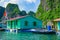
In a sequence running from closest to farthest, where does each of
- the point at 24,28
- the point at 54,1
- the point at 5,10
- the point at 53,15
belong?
the point at 24,28 → the point at 53,15 → the point at 54,1 → the point at 5,10

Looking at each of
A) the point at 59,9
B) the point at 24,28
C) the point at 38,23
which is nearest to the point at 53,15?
the point at 59,9

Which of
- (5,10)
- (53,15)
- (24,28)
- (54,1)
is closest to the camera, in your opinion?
(24,28)

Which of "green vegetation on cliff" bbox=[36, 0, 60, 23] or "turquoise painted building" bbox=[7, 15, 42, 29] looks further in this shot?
"green vegetation on cliff" bbox=[36, 0, 60, 23]

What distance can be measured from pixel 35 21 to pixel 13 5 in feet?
161

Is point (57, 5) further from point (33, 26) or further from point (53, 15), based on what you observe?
point (33, 26)

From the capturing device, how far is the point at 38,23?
41.6 metres

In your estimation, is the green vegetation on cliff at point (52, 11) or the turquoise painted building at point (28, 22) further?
the green vegetation on cliff at point (52, 11)

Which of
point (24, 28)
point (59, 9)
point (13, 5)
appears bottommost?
point (24, 28)

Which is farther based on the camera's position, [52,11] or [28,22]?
[52,11]

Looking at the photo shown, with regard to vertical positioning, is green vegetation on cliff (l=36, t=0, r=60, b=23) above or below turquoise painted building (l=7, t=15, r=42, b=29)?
above

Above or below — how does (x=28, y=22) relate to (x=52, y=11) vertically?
below

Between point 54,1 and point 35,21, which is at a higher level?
point 54,1

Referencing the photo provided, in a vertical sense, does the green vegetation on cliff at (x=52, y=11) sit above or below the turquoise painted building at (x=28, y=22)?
above

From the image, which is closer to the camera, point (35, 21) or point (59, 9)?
point (35, 21)
